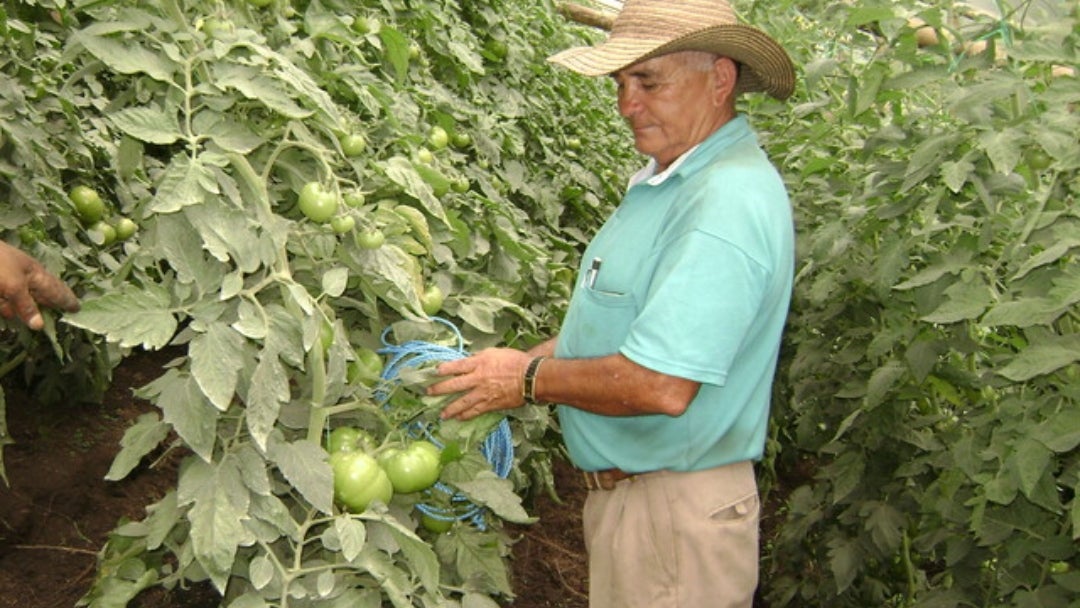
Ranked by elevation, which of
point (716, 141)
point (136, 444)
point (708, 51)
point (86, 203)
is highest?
point (708, 51)

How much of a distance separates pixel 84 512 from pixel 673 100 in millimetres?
2323

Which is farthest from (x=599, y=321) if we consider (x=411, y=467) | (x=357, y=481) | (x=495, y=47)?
(x=495, y=47)

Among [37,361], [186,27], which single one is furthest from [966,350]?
[37,361]

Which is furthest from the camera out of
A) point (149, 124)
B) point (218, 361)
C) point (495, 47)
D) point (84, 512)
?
point (495, 47)

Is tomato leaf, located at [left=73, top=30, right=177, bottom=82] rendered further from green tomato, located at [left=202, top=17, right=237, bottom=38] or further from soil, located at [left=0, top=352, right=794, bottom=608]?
soil, located at [left=0, top=352, right=794, bottom=608]

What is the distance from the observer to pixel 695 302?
1648 millimetres

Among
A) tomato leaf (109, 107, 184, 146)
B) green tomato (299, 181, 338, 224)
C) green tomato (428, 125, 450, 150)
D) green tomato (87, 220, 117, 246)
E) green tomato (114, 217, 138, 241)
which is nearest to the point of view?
tomato leaf (109, 107, 184, 146)

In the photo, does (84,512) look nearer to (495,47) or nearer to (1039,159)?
(495,47)

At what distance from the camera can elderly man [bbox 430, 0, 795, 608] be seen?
5.57 feet

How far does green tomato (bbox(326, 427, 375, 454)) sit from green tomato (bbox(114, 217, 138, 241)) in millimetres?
1383

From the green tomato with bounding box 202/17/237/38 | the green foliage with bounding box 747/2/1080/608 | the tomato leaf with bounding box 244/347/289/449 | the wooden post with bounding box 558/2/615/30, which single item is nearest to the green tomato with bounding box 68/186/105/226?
the green tomato with bounding box 202/17/237/38

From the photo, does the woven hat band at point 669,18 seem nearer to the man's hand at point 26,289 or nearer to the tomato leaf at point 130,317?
the tomato leaf at point 130,317

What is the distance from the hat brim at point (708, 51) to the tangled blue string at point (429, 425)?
57 centimetres

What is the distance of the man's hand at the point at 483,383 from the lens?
177 cm
